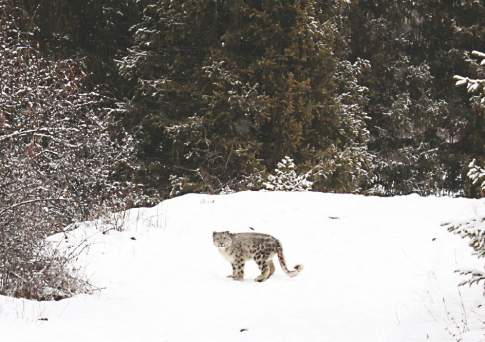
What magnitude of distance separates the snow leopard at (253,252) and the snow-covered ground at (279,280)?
0.18 meters

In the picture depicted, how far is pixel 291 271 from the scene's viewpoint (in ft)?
29.5

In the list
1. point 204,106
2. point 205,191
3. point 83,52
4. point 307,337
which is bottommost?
point 307,337

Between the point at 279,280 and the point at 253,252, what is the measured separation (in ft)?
1.67

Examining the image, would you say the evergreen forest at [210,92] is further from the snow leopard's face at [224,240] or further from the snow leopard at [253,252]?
the snow leopard at [253,252]

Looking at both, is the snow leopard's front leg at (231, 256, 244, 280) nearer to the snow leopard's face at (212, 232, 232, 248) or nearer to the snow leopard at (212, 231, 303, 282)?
the snow leopard at (212, 231, 303, 282)

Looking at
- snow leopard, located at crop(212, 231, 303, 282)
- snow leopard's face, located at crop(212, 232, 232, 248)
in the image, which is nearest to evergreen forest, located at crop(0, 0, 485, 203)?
snow leopard's face, located at crop(212, 232, 232, 248)

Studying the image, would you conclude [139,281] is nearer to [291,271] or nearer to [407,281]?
[291,271]

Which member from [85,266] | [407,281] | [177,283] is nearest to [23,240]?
[85,266]

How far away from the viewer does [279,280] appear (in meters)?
8.85

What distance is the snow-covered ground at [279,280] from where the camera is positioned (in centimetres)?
662

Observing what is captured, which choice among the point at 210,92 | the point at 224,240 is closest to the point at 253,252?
the point at 224,240

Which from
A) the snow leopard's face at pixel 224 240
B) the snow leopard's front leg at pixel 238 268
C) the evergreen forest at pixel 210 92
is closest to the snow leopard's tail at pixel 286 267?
the snow leopard's front leg at pixel 238 268

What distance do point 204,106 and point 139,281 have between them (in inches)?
396

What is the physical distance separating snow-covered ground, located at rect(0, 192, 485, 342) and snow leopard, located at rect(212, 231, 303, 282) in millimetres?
180
